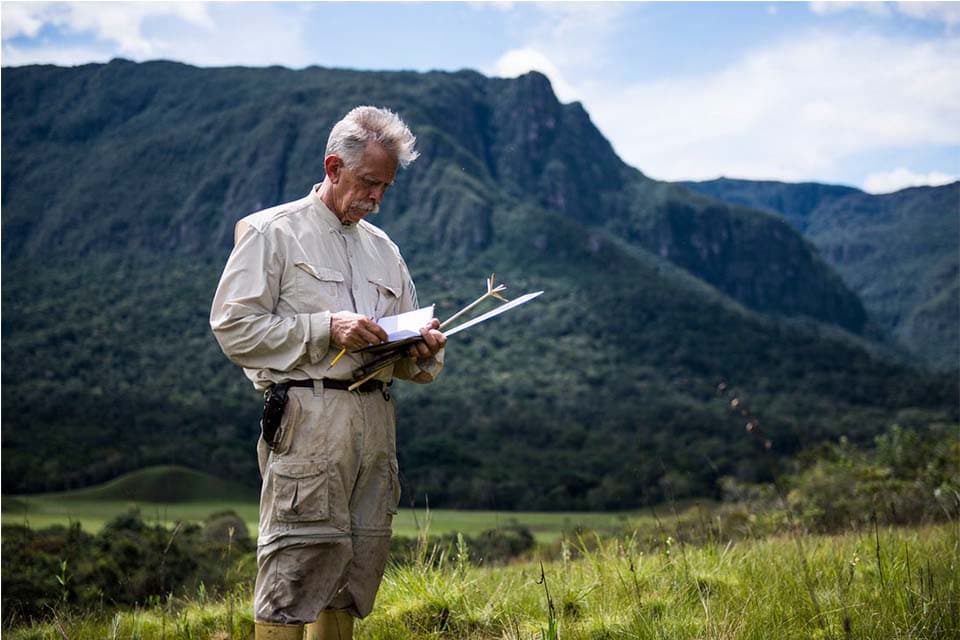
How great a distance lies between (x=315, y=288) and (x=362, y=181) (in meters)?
0.40

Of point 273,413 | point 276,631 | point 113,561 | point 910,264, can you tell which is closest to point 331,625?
point 276,631

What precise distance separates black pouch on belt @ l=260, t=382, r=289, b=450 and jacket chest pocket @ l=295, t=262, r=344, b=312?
311mm

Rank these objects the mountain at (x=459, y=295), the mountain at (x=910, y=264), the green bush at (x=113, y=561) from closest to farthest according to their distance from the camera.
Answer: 1. the green bush at (x=113, y=561)
2. the mountain at (x=459, y=295)
3. the mountain at (x=910, y=264)

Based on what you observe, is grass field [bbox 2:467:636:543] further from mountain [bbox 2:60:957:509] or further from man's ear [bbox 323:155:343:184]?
man's ear [bbox 323:155:343:184]

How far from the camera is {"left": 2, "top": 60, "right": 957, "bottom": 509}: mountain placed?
4944 cm

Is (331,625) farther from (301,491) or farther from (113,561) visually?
(113,561)

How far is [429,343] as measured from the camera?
3.16 m

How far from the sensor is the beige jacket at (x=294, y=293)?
3.04m

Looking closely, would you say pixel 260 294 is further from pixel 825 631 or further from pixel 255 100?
pixel 255 100

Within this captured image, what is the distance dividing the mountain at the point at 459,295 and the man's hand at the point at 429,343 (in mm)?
1868

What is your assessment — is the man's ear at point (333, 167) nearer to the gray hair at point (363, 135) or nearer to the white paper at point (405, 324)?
the gray hair at point (363, 135)

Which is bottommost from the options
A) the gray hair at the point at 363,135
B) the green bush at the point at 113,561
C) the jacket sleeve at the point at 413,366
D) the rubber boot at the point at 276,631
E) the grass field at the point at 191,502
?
the grass field at the point at 191,502

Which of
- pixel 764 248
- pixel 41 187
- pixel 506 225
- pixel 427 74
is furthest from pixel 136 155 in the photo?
pixel 764 248

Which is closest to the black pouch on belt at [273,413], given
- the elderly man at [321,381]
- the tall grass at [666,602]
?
the elderly man at [321,381]
